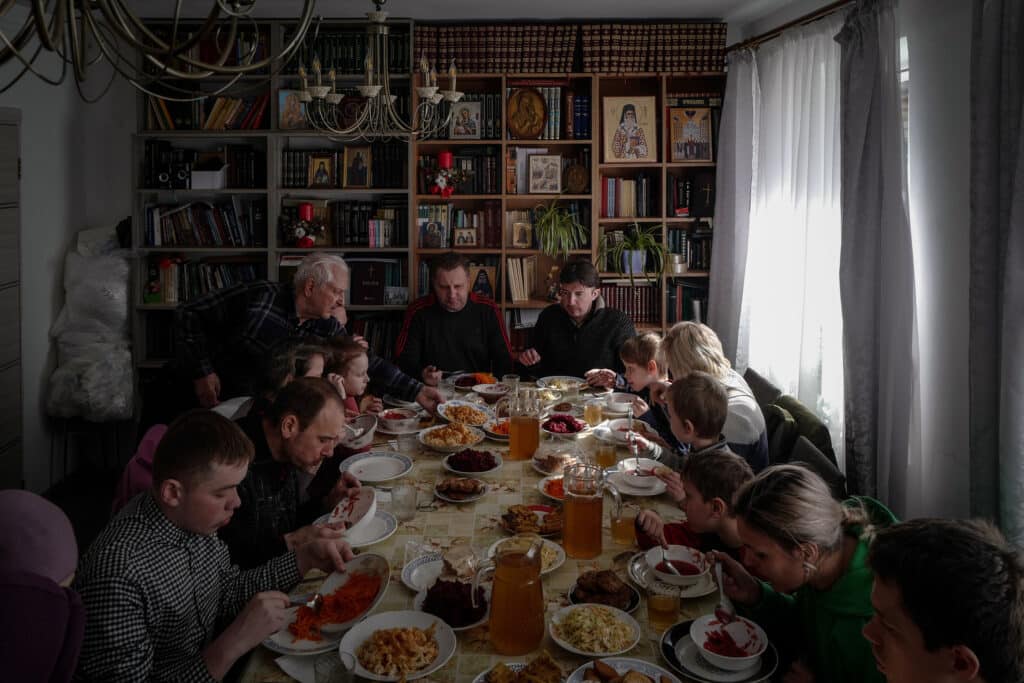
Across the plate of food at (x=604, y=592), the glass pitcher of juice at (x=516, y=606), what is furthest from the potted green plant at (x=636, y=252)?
the glass pitcher of juice at (x=516, y=606)

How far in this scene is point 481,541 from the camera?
6.70 ft

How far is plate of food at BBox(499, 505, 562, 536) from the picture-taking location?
6.77 feet

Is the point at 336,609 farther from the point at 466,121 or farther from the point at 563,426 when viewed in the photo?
the point at 466,121

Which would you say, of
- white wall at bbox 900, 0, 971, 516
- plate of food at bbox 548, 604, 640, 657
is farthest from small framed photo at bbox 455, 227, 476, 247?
plate of food at bbox 548, 604, 640, 657

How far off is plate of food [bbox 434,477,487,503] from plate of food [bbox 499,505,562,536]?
165mm

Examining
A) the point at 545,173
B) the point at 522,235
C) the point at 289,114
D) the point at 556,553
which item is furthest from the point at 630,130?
the point at 556,553

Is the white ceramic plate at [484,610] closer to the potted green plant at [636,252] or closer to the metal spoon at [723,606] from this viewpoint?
the metal spoon at [723,606]

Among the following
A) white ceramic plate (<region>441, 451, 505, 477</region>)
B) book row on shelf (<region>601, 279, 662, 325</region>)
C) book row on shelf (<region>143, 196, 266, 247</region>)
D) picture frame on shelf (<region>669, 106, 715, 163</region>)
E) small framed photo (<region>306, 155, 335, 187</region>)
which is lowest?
white ceramic plate (<region>441, 451, 505, 477</region>)

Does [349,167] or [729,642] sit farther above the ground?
[349,167]

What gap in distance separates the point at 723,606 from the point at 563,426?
1.34m

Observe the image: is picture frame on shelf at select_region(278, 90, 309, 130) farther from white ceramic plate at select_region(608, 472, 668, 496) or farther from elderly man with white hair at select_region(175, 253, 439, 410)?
white ceramic plate at select_region(608, 472, 668, 496)

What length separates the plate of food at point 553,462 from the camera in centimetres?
254

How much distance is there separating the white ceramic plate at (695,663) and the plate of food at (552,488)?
76 cm

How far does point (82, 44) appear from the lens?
4.02ft
